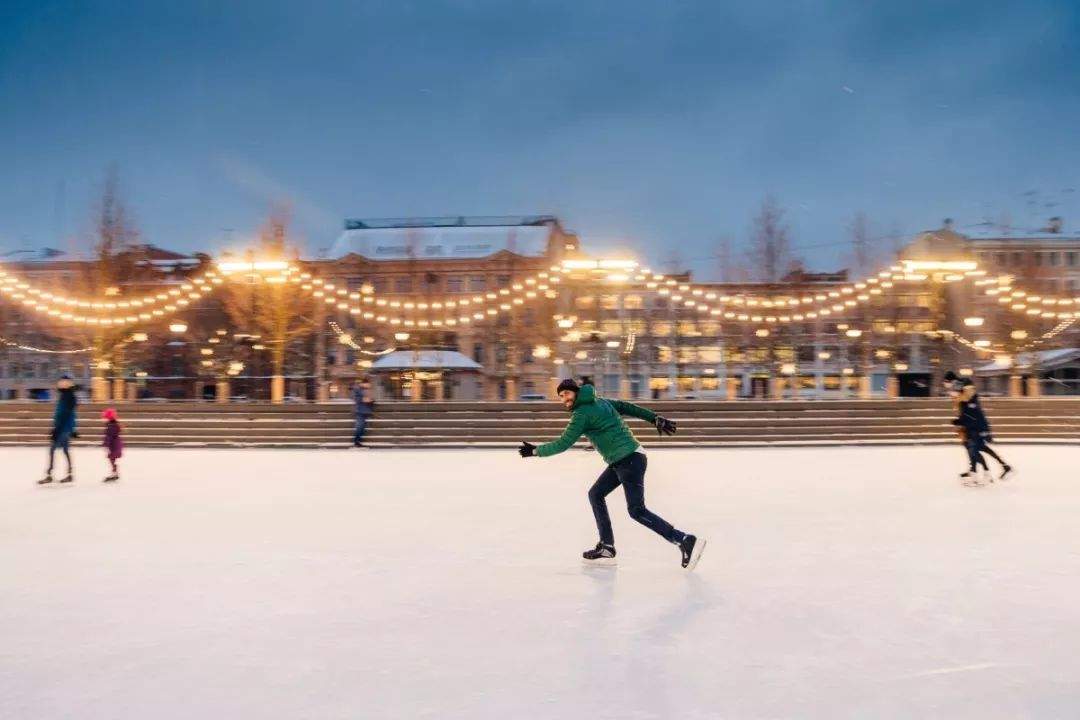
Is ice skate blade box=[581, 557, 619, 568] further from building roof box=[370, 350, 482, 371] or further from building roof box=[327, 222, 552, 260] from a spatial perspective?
building roof box=[327, 222, 552, 260]

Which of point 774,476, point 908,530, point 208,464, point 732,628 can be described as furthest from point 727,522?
point 208,464

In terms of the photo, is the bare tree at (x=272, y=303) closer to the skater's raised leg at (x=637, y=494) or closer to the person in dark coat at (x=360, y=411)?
Result: the person in dark coat at (x=360, y=411)

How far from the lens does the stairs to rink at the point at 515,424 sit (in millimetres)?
18812

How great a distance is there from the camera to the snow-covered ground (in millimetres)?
3461

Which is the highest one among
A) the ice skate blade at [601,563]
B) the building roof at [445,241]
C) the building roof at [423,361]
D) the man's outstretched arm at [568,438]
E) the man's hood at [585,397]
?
the building roof at [445,241]

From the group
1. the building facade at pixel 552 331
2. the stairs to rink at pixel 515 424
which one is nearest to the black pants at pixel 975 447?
the stairs to rink at pixel 515 424

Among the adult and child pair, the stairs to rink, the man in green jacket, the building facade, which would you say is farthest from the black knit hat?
the building facade

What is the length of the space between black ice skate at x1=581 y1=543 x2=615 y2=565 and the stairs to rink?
39.2 ft

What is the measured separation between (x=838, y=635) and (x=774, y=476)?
816cm

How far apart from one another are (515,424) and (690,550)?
13579 millimetres

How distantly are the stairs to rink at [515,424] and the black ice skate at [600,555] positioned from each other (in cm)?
1195

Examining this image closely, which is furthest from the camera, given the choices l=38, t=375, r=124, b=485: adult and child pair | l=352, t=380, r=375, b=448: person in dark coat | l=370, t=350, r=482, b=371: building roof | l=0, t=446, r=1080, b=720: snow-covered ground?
l=370, t=350, r=482, b=371: building roof

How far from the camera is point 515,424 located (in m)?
19.3

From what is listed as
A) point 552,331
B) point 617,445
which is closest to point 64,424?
point 617,445
